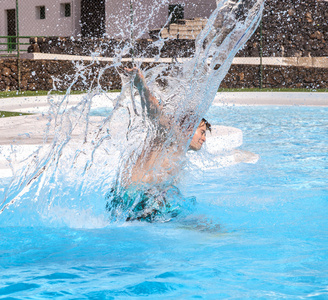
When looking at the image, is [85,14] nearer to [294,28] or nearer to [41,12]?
[41,12]

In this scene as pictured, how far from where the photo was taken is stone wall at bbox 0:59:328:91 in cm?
1477

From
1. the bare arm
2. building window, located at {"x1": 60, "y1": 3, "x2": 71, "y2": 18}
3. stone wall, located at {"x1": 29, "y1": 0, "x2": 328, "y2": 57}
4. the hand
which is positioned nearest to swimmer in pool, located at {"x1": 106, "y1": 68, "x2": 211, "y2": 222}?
the bare arm

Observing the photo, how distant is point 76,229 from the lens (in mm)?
3732

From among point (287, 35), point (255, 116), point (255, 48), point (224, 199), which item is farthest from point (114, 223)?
point (287, 35)

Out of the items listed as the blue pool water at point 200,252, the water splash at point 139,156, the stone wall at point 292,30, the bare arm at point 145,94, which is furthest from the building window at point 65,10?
the bare arm at point 145,94

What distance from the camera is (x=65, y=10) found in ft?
83.1

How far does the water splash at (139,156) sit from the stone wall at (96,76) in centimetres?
867

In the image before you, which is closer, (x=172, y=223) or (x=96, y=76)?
(x=172, y=223)

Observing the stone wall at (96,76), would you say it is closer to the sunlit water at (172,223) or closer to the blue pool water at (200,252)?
the sunlit water at (172,223)

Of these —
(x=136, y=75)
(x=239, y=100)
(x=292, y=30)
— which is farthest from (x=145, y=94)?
(x=292, y=30)

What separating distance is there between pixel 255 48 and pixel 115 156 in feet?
54.9

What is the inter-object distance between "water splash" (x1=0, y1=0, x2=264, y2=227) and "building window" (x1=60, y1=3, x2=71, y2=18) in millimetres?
21830

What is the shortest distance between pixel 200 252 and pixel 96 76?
12.7m

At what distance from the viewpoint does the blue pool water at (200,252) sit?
2.68 m
